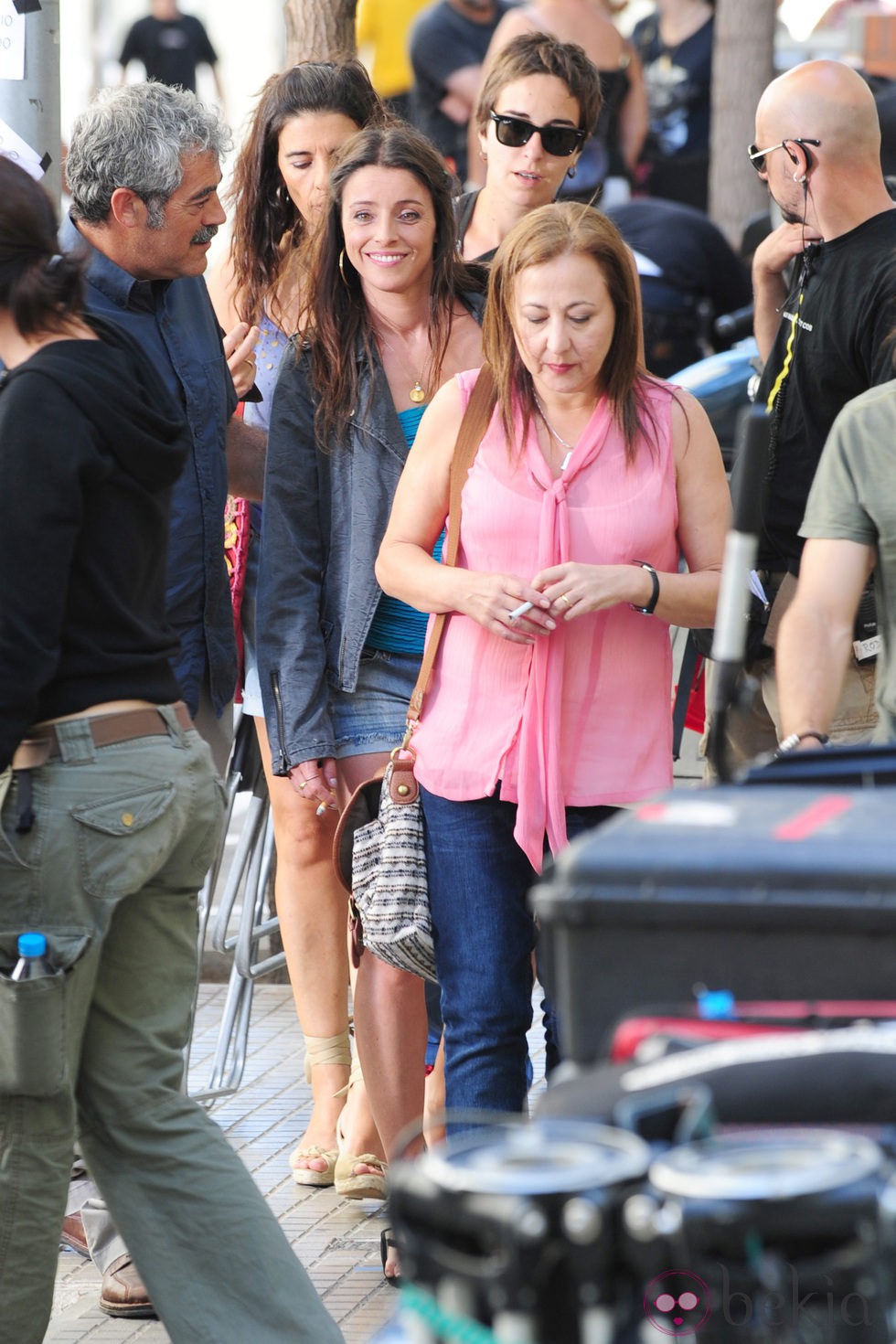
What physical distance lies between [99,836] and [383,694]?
1320 millimetres

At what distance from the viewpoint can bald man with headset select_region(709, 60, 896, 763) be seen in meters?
4.57

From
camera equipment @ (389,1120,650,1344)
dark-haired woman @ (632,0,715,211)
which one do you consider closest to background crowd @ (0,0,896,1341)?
camera equipment @ (389,1120,650,1344)

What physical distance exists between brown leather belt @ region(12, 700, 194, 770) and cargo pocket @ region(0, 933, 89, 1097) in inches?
10.9

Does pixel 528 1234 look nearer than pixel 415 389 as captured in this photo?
Yes

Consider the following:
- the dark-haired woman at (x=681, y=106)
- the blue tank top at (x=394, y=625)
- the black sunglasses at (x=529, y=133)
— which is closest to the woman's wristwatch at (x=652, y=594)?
the blue tank top at (x=394, y=625)

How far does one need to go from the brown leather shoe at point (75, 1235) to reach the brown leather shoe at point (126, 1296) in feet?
1.11

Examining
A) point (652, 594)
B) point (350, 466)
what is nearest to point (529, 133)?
point (350, 466)

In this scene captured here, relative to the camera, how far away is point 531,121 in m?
5.27

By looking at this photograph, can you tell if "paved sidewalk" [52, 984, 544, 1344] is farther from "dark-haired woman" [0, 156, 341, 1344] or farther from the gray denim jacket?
the gray denim jacket

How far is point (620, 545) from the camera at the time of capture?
12.3 feet

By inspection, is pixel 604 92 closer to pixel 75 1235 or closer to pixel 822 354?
pixel 822 354

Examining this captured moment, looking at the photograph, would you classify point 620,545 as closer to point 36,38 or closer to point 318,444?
point 318,444

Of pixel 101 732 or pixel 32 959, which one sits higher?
pixel 101 732

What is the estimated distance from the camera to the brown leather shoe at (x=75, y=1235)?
437 cm
